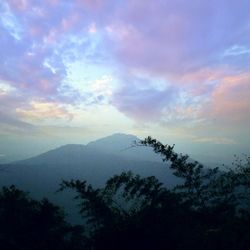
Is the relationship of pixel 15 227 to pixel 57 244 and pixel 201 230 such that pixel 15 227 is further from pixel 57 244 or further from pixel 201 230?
pixel 201 230

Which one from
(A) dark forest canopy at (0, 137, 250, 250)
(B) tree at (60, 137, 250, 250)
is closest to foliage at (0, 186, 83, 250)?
(A) dark forest canopy at (0, 137, 250, 250)

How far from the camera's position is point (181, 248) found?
591 inches

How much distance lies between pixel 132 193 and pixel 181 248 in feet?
21.5

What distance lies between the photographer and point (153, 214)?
1823 cm

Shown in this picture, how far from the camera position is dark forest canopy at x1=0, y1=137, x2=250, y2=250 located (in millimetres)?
15492

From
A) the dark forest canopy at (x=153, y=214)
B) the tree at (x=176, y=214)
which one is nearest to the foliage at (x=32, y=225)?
the dark forest canopy at (x=153, y=214)

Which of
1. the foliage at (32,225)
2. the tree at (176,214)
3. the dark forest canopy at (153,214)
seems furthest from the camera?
the foliage at (32,225)

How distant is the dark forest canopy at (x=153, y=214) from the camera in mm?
15492

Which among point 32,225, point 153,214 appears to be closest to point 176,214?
point 153,214

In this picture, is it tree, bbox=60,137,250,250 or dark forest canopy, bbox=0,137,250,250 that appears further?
dark forest canopy, bbox=0,137,250,250

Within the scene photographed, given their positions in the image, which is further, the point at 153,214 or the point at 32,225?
the point at 32,225

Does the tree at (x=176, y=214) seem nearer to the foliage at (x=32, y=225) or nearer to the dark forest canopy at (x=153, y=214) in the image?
the dark forest canopy at (x=153, y=214)

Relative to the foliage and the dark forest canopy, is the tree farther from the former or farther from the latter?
the foliage

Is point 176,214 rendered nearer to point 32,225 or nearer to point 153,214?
point 153,214
